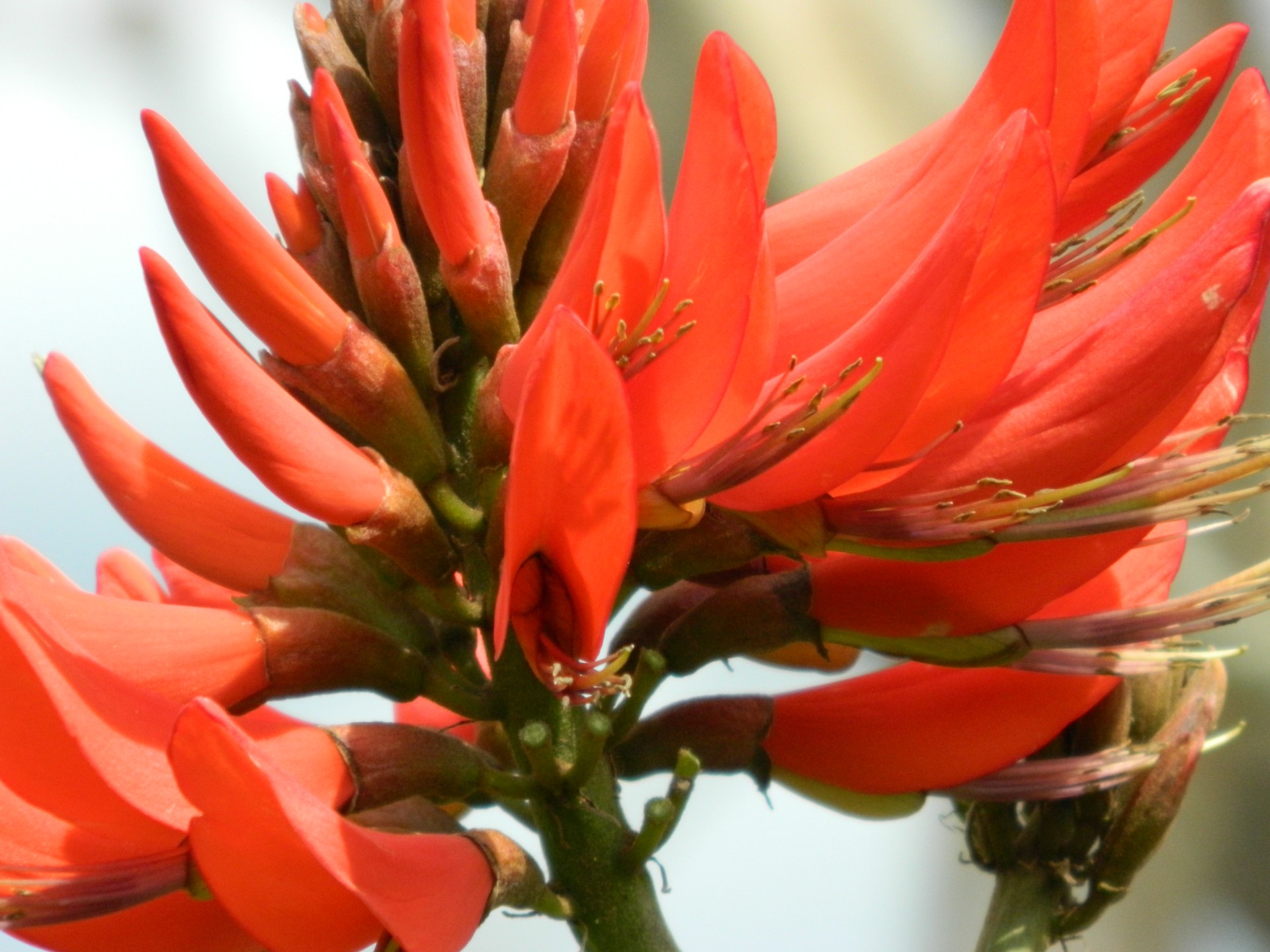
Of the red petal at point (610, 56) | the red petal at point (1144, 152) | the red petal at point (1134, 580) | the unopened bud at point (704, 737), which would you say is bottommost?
the red petal at point (1134, 580)

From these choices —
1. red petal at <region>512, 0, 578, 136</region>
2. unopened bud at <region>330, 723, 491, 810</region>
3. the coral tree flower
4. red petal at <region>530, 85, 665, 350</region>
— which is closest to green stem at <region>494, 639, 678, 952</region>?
unopened bud at <region>330, 723, 491, 810</region>

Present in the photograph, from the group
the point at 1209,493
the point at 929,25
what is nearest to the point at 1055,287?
the point at 1209,493

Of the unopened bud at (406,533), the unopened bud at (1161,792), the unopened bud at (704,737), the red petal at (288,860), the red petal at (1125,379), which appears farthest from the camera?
the unopened bud at (1161,792)

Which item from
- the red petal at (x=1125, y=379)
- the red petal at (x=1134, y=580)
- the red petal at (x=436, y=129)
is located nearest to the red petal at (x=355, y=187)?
the red petal at (x=436, y=129)

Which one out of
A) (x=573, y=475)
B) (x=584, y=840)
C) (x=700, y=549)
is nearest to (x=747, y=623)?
(x=700, y=549)

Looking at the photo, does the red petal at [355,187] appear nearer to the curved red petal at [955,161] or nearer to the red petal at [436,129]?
the red petal at [436,129]

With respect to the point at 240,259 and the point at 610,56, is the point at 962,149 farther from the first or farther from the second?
the point at 240,259
